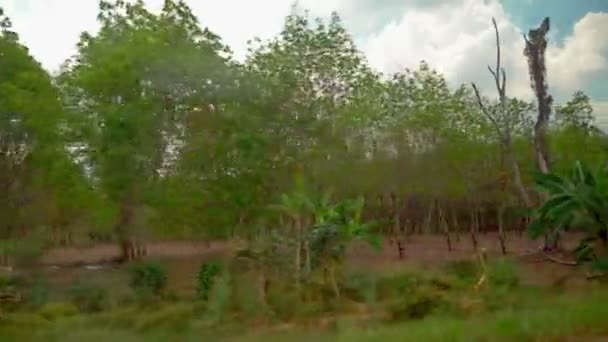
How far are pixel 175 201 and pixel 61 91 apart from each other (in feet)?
16.5

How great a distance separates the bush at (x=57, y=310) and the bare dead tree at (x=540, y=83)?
14.0 m

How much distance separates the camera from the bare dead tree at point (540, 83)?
2155 centimetres

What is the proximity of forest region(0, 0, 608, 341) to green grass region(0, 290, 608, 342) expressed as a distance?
81 millimetres

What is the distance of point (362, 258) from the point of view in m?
21.5

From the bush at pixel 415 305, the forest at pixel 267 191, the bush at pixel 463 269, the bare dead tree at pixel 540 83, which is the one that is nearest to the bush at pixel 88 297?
Result: the forest at pixel 267 191

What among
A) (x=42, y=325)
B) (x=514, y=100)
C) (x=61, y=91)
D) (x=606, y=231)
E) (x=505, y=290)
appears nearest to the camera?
(x=42, y=325)

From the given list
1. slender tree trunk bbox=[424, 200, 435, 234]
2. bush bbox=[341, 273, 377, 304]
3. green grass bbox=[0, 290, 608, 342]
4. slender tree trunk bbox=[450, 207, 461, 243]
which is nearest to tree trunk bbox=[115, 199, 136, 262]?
bush bbox=[341, 273, 377, 304]

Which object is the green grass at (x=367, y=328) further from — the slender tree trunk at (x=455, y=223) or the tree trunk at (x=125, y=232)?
the slender tree trunk at (x=455, y=223)

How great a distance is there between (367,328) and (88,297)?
7.76 meters

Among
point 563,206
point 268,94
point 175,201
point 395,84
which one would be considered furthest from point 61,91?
point 563,206

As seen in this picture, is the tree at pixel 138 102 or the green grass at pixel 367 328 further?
the tree at pixel 138 102

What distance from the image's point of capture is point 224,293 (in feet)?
38.3

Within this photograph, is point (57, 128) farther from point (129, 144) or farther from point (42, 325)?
point (42, 325)

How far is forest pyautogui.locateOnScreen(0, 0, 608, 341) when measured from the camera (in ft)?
40.4
